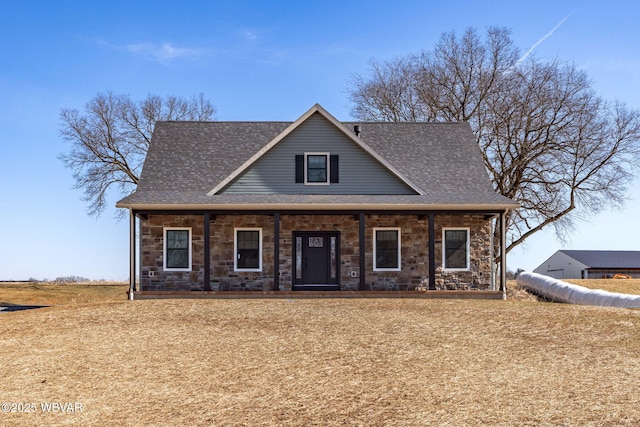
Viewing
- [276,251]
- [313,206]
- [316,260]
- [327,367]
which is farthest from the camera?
[316,260]

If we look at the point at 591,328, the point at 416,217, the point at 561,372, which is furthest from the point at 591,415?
the point at 416,217

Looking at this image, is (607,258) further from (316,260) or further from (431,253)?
(316,260)

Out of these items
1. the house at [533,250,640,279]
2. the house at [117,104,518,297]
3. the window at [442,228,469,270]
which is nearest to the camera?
the house at [117,104,518,297]

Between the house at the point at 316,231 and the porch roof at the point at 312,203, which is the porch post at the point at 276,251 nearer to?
the porch roof at the point at 312,203

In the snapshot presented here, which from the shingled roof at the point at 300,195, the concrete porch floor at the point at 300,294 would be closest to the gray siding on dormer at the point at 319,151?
the shingled roof at the point at 300,195

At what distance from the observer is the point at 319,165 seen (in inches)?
979

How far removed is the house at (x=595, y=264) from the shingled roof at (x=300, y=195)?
919 inches

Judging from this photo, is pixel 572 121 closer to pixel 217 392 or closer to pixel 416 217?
pixel 416 217

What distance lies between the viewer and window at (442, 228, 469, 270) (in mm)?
24797

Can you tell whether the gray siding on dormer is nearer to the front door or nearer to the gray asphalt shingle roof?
the front door

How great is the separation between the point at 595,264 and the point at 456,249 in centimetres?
2656

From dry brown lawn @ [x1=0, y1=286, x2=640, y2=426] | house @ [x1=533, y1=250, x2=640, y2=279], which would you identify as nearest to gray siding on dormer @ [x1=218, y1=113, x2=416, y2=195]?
dry brown lawn @ [x1=0, y1=286, x2=640, y2=426]

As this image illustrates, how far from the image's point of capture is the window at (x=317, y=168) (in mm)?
24703

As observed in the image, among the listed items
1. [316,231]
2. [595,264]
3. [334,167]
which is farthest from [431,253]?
[595,264]
